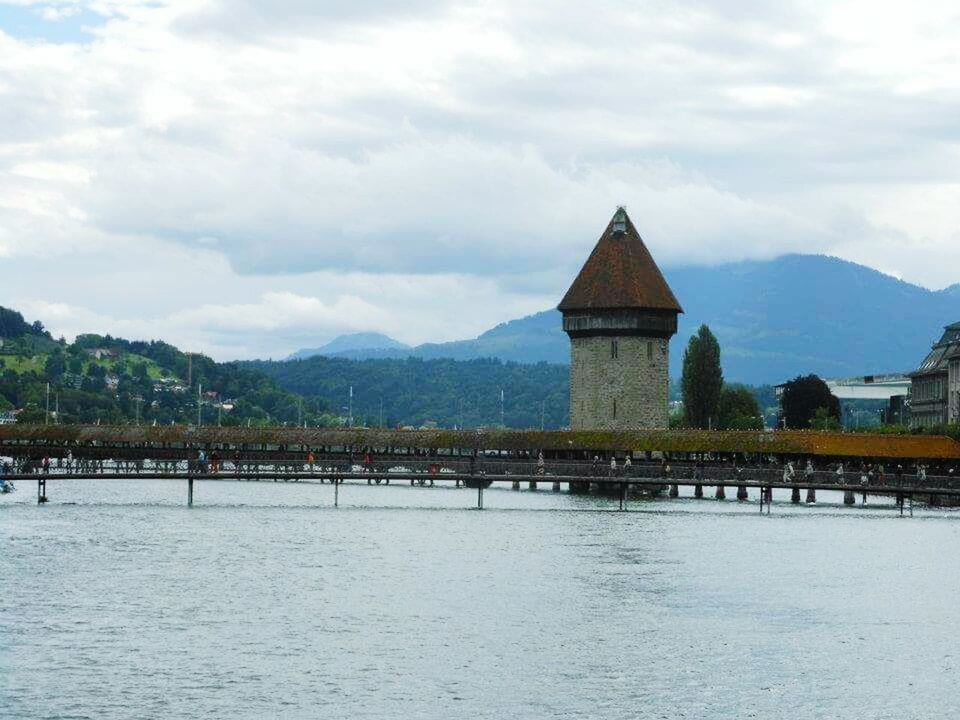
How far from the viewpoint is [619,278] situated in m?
111

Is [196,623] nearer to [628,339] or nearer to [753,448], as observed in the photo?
[753,448]

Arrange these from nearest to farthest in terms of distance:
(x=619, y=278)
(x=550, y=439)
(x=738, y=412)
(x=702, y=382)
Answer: (x=550, y=439)
(x=619, y=278)
(x=702, y=382)
(x=738, y=412)

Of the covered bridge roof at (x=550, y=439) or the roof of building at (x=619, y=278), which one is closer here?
the covered bridge roof at (x=550, y=439)

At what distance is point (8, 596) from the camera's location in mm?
47938

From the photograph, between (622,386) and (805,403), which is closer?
(622,386)

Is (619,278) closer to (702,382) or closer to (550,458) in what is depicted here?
(550,458)

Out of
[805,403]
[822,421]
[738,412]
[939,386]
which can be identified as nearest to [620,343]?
[939,386]

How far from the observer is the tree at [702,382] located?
134m

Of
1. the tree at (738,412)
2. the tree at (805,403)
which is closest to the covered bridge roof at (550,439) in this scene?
the tree at (738,412)

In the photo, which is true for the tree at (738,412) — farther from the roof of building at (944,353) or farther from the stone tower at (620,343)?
the stone tower at (620,343)

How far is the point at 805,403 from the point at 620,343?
190 feet

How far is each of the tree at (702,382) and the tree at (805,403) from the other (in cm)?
2922

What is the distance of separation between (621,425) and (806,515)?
22.7 meters

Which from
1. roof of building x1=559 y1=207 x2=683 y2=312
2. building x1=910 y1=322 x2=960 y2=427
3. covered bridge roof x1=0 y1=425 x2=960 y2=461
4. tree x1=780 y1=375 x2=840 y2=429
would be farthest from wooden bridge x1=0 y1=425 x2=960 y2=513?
tree x1=780 y1=375 x2=840 y2=429
